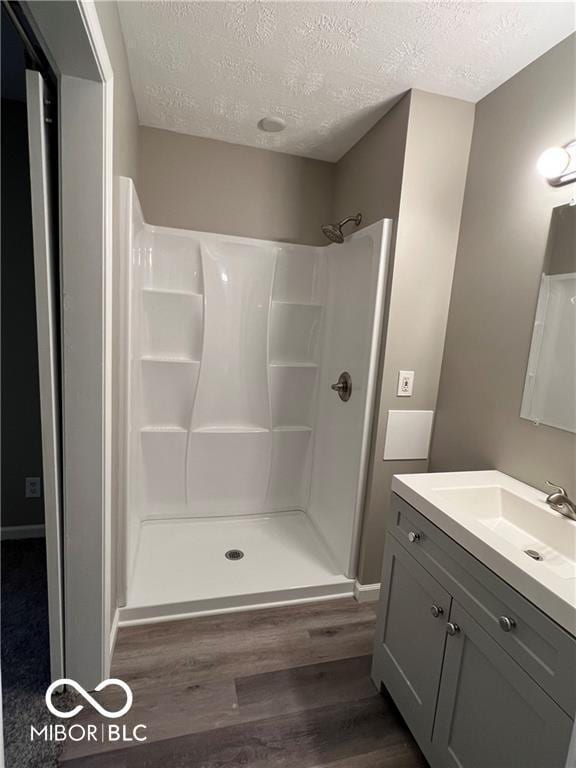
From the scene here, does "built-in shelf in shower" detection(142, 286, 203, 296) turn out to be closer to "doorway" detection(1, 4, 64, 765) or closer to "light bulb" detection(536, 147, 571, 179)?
"doorway" detection(1, 4, 64, 765)

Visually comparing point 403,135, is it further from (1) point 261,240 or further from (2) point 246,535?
(2) point 246,535

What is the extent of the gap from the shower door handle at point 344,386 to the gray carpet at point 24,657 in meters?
1.80

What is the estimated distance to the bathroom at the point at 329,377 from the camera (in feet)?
3.92

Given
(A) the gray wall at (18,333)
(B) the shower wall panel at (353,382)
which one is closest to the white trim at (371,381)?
(B) the shower wall panel at (353,382)

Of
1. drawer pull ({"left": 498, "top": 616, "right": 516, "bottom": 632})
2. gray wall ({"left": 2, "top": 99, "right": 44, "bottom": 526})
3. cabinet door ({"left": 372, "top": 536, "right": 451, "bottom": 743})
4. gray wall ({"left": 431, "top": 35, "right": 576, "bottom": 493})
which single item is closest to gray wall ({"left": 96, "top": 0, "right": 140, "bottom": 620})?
gray wall ({"left": 2, "top": 99, "right": 44, "bottom": 526})

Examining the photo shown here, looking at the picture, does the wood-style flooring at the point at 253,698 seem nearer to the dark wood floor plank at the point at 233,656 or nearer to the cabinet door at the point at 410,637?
the dark wood floor plank at the point at 233,656

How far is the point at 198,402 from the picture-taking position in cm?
253

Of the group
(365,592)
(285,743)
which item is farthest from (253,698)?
(365,592)

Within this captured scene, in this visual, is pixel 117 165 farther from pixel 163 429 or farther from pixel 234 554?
pixel 234 554

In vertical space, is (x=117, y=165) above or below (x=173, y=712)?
above

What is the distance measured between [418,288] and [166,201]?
5.09ft

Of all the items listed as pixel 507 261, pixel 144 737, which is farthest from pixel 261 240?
pixel 144 737

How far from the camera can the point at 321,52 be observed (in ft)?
4.98

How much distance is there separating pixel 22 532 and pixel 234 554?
1347 mm
